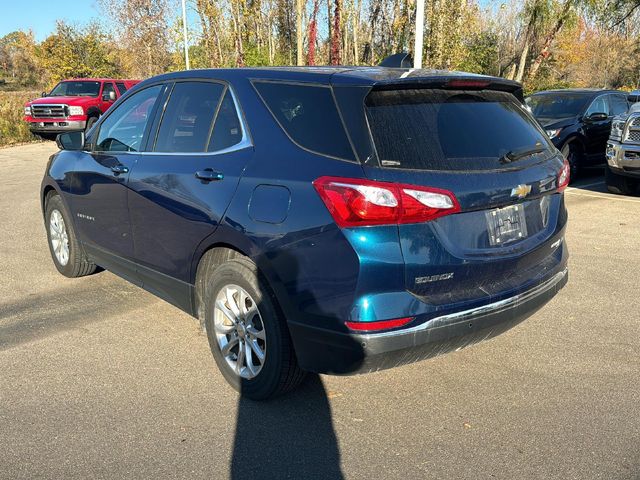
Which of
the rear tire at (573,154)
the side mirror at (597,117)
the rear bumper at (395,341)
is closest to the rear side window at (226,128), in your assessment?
the rear bumper at (395,341)

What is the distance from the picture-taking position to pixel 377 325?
108 inches

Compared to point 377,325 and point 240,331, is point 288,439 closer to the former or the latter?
point 240,331

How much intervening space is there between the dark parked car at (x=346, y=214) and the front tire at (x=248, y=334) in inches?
0.4

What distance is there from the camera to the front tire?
3.14 m

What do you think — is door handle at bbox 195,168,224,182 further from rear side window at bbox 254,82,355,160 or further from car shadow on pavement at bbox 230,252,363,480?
car shadow on pavement at bbox 230,252,363,480

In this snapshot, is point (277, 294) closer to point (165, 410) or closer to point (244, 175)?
point (244, 175)

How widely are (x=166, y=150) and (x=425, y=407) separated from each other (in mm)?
2320

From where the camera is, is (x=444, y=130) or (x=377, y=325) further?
(x=444, y=130)

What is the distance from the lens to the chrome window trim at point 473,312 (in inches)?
109

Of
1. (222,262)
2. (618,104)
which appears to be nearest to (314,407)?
(222,262)

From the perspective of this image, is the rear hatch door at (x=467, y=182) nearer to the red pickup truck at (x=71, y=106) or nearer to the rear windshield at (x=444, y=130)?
the rear windshield at (x=444, y=130)

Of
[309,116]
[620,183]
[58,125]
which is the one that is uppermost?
[309,116]

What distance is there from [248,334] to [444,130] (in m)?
1.55

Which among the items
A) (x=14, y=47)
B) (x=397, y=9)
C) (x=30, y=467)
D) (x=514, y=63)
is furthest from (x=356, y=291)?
(x=14, y=47)
